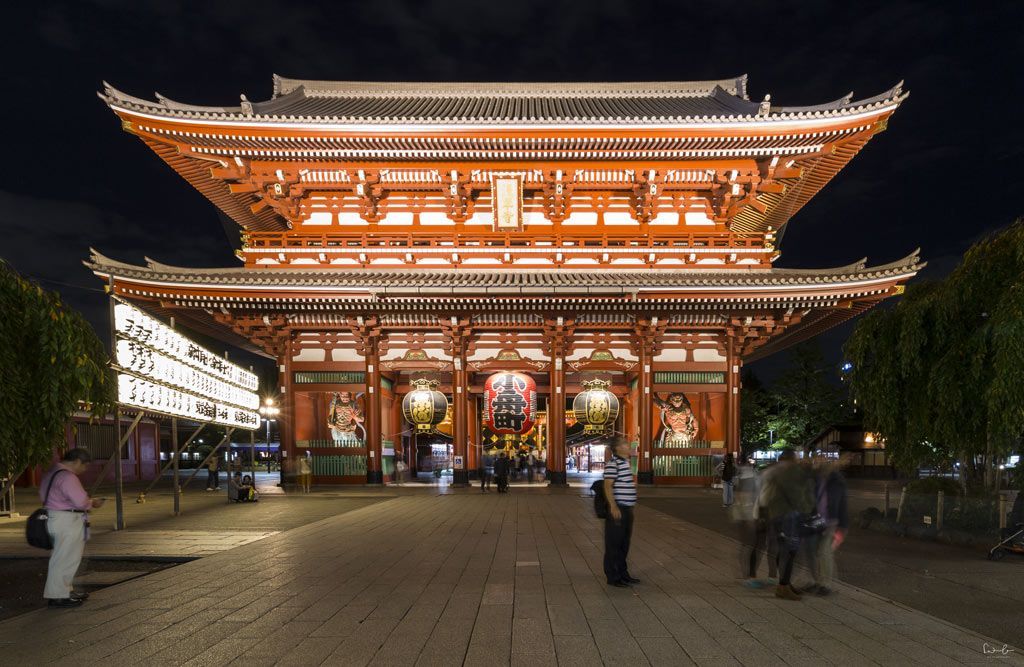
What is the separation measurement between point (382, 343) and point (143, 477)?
1812 cm

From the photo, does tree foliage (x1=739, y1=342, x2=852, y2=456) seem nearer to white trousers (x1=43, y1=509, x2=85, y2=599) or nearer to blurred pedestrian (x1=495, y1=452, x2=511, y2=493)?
blurred pedestrian (x1=495, y1=452, x2=511, y2=493)

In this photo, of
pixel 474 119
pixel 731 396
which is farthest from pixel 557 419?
pixel 474 119

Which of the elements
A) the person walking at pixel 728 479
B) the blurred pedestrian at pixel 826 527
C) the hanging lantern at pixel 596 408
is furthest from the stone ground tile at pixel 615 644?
the hanging lantern at pixel 596 408

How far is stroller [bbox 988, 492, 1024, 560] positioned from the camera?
32.5 feet

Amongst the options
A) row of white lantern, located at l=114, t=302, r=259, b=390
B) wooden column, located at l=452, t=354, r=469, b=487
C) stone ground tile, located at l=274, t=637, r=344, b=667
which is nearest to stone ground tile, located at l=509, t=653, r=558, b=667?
stone ground tile, located at l=274, t=637, r=344, b=667

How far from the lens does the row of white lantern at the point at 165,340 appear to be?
11.9 m

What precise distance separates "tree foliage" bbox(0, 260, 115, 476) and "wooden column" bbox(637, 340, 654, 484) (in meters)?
17.4

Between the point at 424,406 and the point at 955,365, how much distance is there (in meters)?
15.4

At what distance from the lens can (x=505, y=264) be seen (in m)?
22.6

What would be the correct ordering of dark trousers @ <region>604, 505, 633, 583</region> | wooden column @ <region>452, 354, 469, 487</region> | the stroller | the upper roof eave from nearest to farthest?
1. dark trousers @ <region>604, 505, 633, 583</region>
2. the stroller
3. the upper roof eave
4. wooden column @ <region>452, 354, 469, 487</region>

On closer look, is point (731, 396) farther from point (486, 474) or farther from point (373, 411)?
point (373, 411)

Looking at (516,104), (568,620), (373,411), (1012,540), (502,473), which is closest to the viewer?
(568,620)

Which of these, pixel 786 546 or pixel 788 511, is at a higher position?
pixel 788 511

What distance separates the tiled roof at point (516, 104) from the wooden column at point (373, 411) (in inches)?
295
